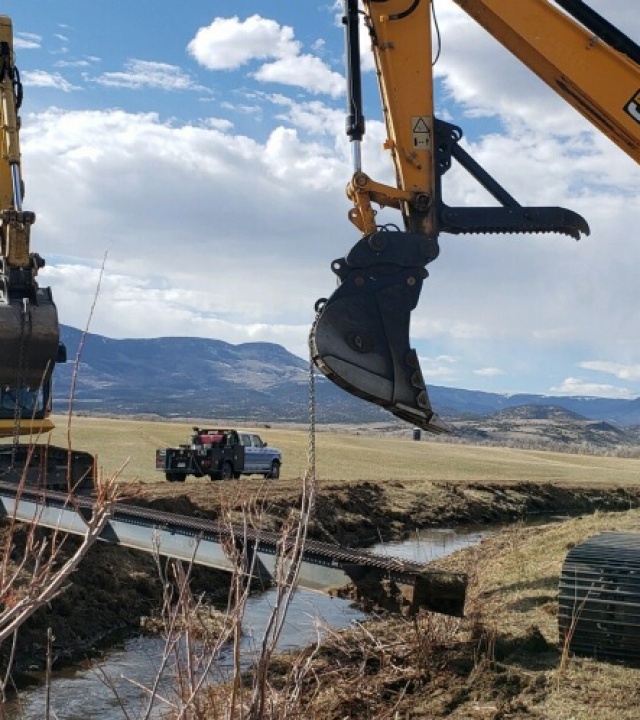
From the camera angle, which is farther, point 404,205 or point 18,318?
point 18,318

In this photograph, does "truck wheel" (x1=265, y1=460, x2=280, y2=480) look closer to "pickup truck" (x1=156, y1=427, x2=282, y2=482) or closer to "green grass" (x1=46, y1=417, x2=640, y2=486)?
"pickup truck" (x1=156, y1=427, x2=282, y2=482)

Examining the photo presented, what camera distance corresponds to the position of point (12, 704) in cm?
1030

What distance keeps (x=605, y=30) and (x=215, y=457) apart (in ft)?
73.9

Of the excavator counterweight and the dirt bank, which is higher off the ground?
the excavator counterweight

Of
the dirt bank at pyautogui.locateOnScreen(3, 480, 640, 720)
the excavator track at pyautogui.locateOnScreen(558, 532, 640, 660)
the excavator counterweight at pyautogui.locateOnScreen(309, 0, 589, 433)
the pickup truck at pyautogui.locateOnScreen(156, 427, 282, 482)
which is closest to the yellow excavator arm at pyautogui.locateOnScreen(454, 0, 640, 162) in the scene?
the excavator counterweight at pyautogui.locateOnScreen(309, 0, 589, 433)

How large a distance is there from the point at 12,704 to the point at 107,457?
87.3 ft

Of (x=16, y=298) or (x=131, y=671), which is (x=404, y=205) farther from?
(x=16, y=298)

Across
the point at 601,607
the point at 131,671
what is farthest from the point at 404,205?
the point at 131,671

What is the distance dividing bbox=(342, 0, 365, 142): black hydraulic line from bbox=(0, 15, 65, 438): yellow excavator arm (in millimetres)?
7641

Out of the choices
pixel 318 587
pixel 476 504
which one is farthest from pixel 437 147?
pixel 476 504

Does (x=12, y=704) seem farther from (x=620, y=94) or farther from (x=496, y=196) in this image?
(x=620, y=94)

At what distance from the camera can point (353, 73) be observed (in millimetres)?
10234

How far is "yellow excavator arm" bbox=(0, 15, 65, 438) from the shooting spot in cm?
1650

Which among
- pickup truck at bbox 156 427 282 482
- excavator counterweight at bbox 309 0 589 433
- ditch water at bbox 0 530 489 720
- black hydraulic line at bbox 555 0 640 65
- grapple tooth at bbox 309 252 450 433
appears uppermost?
black hydraulic line at bbox 555 0 640 65
